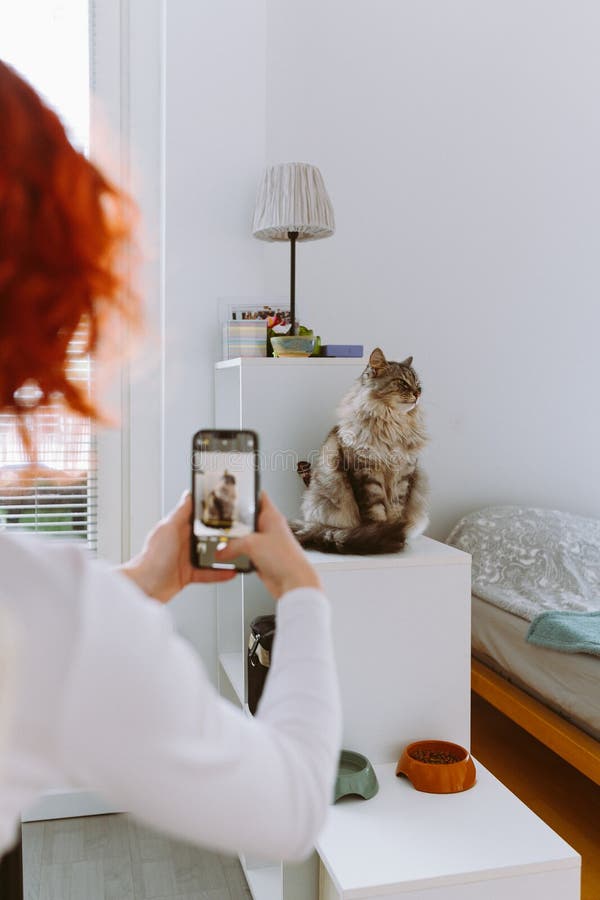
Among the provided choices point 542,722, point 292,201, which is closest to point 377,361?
point 292,201

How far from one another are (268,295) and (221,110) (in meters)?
0.57

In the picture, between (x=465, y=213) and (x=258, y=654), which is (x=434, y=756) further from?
(x=465, y=213)

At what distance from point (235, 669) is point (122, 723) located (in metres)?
1.78

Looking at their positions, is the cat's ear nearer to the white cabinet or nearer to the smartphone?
the white cabinet

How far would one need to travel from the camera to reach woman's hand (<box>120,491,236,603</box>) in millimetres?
858

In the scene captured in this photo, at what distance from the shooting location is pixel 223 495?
81 cm

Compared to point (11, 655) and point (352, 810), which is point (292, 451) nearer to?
point (352, 810)

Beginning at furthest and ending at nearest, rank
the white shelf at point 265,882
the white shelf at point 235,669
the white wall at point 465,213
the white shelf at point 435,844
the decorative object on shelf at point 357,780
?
1. the white wall at point 465,213
2. the white shelf at point 235,669
3. the white shelf at point 265,882
4. the decorative object on shelf at point 357,780
5. the white shelf at point 435,844

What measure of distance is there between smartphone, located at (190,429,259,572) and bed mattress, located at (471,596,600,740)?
4.84ft

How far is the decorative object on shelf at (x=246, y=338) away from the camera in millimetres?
2254

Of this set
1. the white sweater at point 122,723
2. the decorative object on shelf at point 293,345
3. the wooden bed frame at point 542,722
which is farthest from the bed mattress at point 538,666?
the white sweater at point 122,723

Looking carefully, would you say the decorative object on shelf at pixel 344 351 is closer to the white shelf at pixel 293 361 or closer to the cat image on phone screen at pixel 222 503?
the white shelf at pixel 293 361

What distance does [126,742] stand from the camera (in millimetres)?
548

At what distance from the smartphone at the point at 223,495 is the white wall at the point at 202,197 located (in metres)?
1.56
